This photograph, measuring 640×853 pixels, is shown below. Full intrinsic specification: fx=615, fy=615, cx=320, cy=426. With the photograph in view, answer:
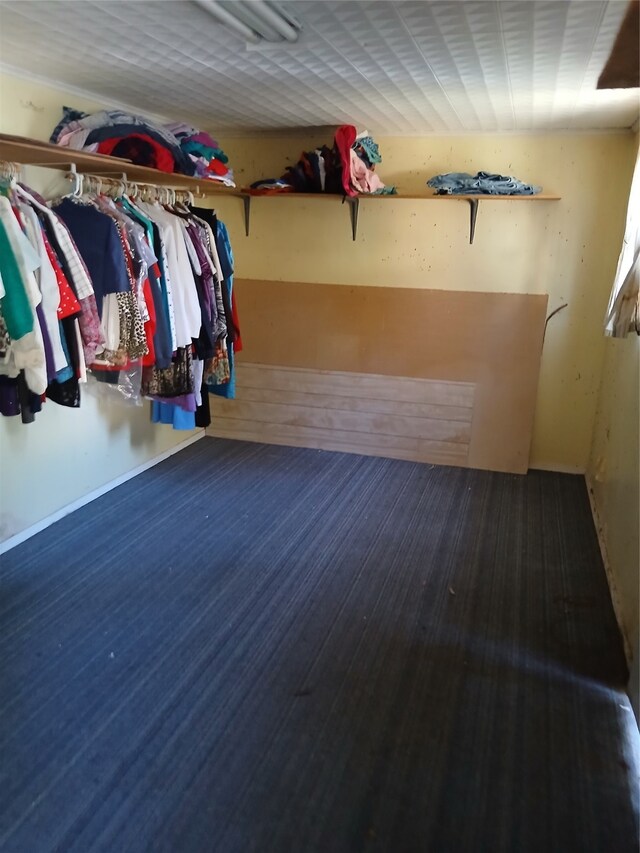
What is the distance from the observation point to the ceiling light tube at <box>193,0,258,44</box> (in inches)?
74.4

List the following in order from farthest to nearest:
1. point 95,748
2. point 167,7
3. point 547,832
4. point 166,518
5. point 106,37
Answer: point 166,518
point 106,37
point 167,7
point 95,748
point 547,832

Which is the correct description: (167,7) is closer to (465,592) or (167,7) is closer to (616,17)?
(616,17)

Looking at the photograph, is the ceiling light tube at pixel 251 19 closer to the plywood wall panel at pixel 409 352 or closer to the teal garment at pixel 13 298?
the teal garment at pixel 13 298

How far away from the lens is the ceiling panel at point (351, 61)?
1.97 metres

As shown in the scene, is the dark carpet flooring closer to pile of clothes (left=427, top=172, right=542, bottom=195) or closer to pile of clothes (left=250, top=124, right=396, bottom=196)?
pile of clothes (left=427, top=172, right=542, bottom=195)

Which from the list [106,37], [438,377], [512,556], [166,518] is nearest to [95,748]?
[166,518]

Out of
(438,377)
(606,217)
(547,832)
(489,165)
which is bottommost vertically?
(547,832)

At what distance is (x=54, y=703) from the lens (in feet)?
6.44

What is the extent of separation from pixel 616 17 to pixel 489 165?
80.4 inches

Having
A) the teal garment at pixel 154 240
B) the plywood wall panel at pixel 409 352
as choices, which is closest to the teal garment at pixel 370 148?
the plywood wall panel at pixel 409 352

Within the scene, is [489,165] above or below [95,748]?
above

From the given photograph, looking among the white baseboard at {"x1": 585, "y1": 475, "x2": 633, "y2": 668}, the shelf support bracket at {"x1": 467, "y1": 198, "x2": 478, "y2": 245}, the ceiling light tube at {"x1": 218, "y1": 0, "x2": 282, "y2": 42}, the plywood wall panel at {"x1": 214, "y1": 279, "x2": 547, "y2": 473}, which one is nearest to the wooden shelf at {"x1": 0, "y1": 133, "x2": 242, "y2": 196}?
the ceiling light tube at {"x1": 218, "y1": 0, "x2": 282, "y2": 42}

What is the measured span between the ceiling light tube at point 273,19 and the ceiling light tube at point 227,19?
0.09 metres

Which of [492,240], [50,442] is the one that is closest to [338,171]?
[492,240]
